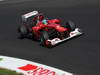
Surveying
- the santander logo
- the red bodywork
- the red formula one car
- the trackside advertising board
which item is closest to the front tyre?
the red formula one car

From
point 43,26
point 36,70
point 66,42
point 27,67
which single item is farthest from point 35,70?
point 43,26

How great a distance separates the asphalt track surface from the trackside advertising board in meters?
0.48

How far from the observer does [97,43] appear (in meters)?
11.9

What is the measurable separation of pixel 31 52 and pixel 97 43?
229 cm

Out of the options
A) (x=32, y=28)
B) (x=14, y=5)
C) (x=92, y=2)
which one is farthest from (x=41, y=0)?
(x=32, y=28)

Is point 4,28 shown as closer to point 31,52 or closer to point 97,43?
point 31,52

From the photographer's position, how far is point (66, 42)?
12547 millimetres

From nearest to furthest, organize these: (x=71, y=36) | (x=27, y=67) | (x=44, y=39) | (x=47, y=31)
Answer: (x=27, y=67) < (x=44, y=39) < (x=71, y=36) < (x=47, y=31)

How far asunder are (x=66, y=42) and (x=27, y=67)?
2.60 metres

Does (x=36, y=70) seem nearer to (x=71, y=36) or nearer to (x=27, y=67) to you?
(x=27, y=67)

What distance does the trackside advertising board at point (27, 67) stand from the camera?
983 centimetres

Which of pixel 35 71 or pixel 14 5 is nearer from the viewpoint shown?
pixel 35 71

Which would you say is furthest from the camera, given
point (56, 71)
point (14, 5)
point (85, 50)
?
point (14, 5)

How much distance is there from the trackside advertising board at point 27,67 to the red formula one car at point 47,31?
173cm
